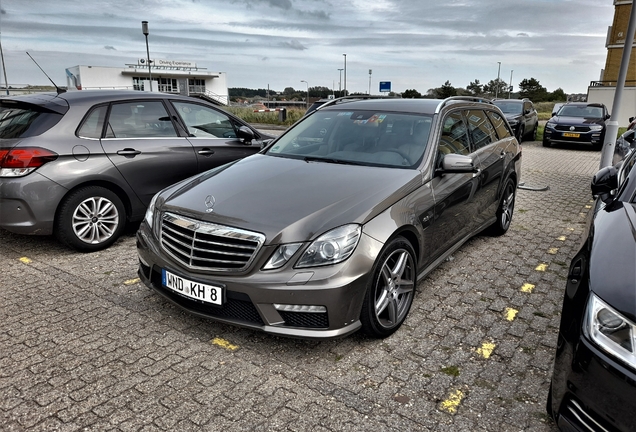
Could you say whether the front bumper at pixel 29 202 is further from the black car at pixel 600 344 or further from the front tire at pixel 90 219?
the black car at pixel 600 344

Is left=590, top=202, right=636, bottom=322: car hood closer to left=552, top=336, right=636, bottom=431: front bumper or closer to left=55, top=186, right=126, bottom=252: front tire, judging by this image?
left=552, top=336, right=636, bottom=431: front bumper

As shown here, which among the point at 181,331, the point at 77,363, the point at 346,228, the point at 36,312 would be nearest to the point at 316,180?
the point at 346,228

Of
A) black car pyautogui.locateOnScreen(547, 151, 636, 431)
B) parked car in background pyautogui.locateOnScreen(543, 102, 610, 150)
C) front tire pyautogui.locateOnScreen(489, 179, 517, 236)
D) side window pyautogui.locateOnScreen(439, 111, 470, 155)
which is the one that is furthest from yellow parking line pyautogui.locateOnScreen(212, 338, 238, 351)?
parked car in background pyautogui.locateOnScreen(543, 102, 610, 150)

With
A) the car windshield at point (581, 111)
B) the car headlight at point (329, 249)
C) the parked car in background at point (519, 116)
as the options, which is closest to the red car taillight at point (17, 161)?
the car headlight at point (329, 249)

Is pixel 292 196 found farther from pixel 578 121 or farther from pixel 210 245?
pixel 578 121

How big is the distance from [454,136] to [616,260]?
2461 millimetres

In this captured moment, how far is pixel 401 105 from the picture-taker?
15.4 ft

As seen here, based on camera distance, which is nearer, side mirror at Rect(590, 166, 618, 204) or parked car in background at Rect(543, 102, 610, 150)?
side mirror at Rect(590, 166, 618, 204)

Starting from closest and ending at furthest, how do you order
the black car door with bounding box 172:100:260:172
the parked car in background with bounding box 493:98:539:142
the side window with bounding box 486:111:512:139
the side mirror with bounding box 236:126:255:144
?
the side window with bounding box 486:111:512:139 < the black car door with bounding box 172:100:260:172 < the side mirror with bounding box 236:126:255:144 < the parked car in background with bounding box 493:98:539:142

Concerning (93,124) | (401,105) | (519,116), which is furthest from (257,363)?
(519,116)

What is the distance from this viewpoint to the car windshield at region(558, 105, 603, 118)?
54.2 ft

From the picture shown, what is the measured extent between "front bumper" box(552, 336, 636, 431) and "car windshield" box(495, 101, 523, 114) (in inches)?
661

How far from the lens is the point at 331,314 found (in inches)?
116

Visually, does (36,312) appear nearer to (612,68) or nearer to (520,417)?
(520,417)
